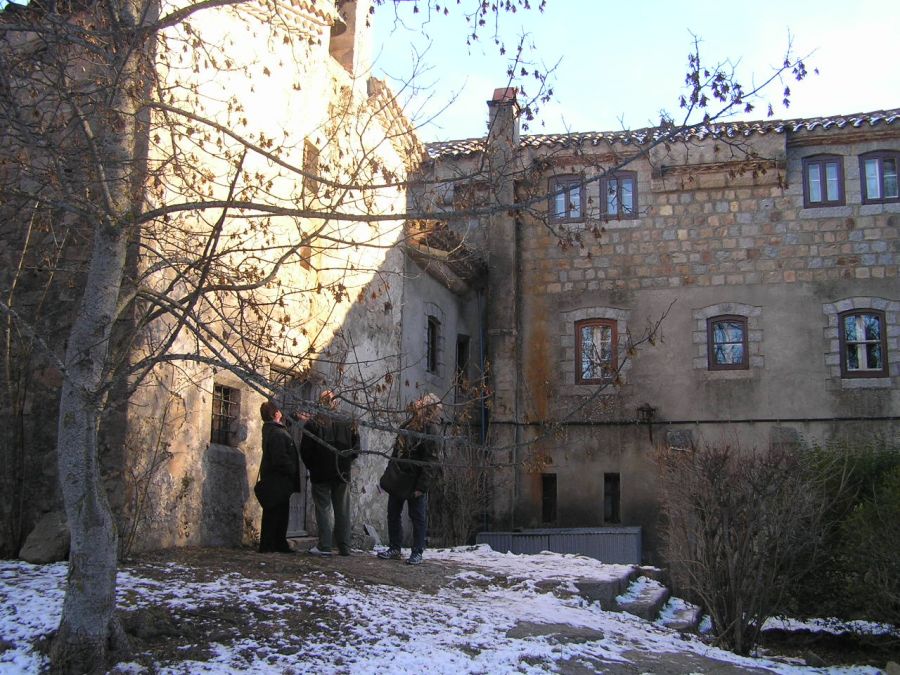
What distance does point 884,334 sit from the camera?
18.2 m

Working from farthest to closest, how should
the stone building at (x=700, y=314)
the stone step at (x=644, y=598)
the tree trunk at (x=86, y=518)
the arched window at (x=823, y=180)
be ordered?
1. the arched window at (x=823, y=180)
2. the stone building at (x=700, y=314)
3. the stone step at (x=644, y=598)
4. the tree trunk at (x=86, y=518)

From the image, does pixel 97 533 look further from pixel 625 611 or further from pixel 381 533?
pixel 381 533

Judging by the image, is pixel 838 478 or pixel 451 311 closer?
pixel 838 478

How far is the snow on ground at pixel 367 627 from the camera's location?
582 cm

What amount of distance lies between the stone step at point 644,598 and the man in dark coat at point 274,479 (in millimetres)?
3591

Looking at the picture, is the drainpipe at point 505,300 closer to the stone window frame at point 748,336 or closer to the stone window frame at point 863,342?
the stone window frame at point 748,336

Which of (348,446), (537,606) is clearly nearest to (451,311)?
(348,446)

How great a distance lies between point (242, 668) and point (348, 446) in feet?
14.6

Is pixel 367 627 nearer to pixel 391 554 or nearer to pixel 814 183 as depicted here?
pixel 391 554

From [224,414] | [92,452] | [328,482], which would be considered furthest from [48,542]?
[92,452]

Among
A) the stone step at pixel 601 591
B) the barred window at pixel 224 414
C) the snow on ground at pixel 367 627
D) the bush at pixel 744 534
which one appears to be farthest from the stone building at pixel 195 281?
the bush at pixel 744 534

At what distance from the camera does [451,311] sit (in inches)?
756

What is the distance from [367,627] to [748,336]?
13.9 m

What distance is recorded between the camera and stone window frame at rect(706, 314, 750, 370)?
1870cm
